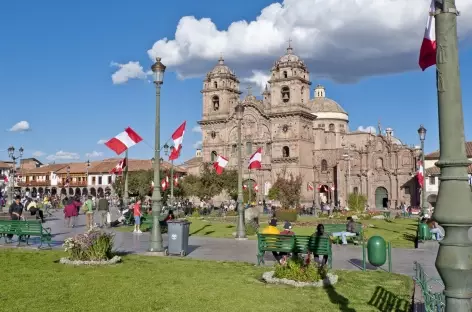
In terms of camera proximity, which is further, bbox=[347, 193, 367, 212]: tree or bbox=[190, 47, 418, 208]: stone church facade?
bbox=[190, 47, 418, 208]: stone church facade

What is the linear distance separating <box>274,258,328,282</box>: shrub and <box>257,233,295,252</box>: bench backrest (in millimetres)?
1672

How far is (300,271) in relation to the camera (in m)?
10.6

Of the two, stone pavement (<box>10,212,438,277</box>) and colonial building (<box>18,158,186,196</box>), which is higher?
colonial building (<box>18,158,186,196</box>)

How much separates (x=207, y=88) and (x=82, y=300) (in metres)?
67.2

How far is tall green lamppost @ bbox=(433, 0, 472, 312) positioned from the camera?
12.7ft

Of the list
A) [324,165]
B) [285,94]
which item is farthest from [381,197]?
[285,94]

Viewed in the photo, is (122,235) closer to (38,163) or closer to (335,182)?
(335,182)

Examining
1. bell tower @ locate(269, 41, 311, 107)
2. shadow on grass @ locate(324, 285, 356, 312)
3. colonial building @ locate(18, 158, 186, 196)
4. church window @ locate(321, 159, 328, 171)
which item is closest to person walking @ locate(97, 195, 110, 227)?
shadow on grass @ locate(324, 285, 356, 312)

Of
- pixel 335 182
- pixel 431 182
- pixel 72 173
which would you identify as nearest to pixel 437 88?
pixel 431 182

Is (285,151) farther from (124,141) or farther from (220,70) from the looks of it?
(124,141)

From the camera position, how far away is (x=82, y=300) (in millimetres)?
8836

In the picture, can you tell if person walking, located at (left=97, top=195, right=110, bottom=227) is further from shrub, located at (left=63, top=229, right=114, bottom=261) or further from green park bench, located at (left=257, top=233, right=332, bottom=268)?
green park bench, located at (left=257, top=233, right=332, bottom=268)

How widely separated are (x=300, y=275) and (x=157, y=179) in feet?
21.8

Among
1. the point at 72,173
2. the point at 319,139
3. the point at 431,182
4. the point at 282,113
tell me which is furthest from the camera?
the point at 72,173
